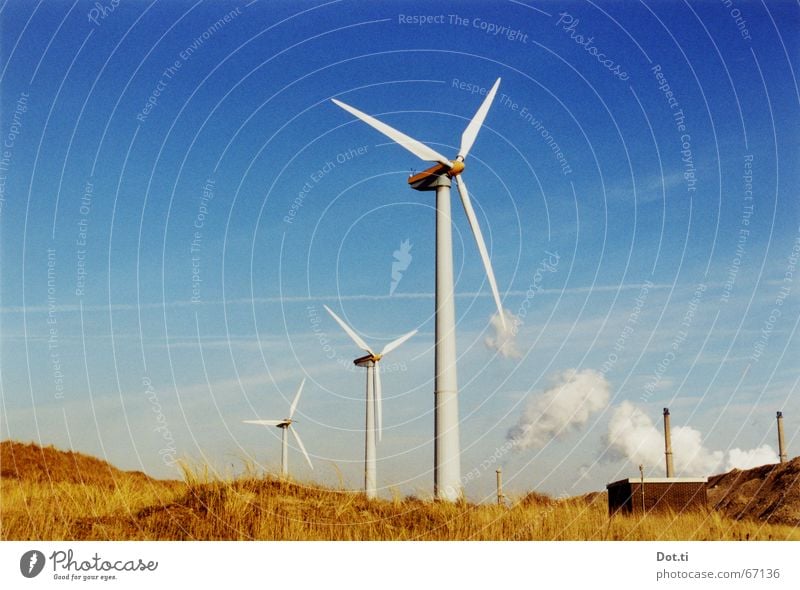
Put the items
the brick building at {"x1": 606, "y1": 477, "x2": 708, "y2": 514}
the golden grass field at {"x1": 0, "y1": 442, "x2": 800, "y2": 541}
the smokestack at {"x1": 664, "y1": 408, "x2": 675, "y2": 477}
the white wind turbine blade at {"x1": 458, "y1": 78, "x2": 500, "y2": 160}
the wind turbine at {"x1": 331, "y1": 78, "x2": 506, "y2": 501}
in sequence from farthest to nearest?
the smokestack at {"x1": 664, "y1": 408, "x2": 675, "y2": 477}
the brick building at {"x1": 606, "y1": 477, "x2": 708, "y2": 514}
the white wind turbine blade at {"x1": 458, "y1": 78, "x2": 500, "y2": 160}
the wind turbine at {"x1": 331, "y1": 78, "x2": 506, "y2": 501}
the golden grass field at {"x1": 0, "y1": 442, "x2": 800, "y2": 541}

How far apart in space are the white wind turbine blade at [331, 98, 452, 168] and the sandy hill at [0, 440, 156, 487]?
17880mm

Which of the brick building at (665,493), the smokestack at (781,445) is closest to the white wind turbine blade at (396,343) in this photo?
the brick building at (665,493)

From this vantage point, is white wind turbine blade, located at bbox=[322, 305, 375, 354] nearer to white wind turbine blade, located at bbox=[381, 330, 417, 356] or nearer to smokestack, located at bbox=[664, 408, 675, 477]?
white wind turbine blade, located at bbox=[381, 330, 417, 356]

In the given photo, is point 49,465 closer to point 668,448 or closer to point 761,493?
point 668,448

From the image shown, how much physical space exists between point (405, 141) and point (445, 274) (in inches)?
244

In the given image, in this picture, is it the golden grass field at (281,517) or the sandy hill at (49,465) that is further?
the sandy hill at (49,465)

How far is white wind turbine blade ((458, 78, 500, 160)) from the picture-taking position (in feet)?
115

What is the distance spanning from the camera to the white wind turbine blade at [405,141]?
32375mm

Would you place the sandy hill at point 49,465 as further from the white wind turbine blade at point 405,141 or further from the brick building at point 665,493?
the brick building at point 665,493

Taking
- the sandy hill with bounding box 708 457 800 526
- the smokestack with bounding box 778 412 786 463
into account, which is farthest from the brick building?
the smokestack with bounding box 778 412 786 463
